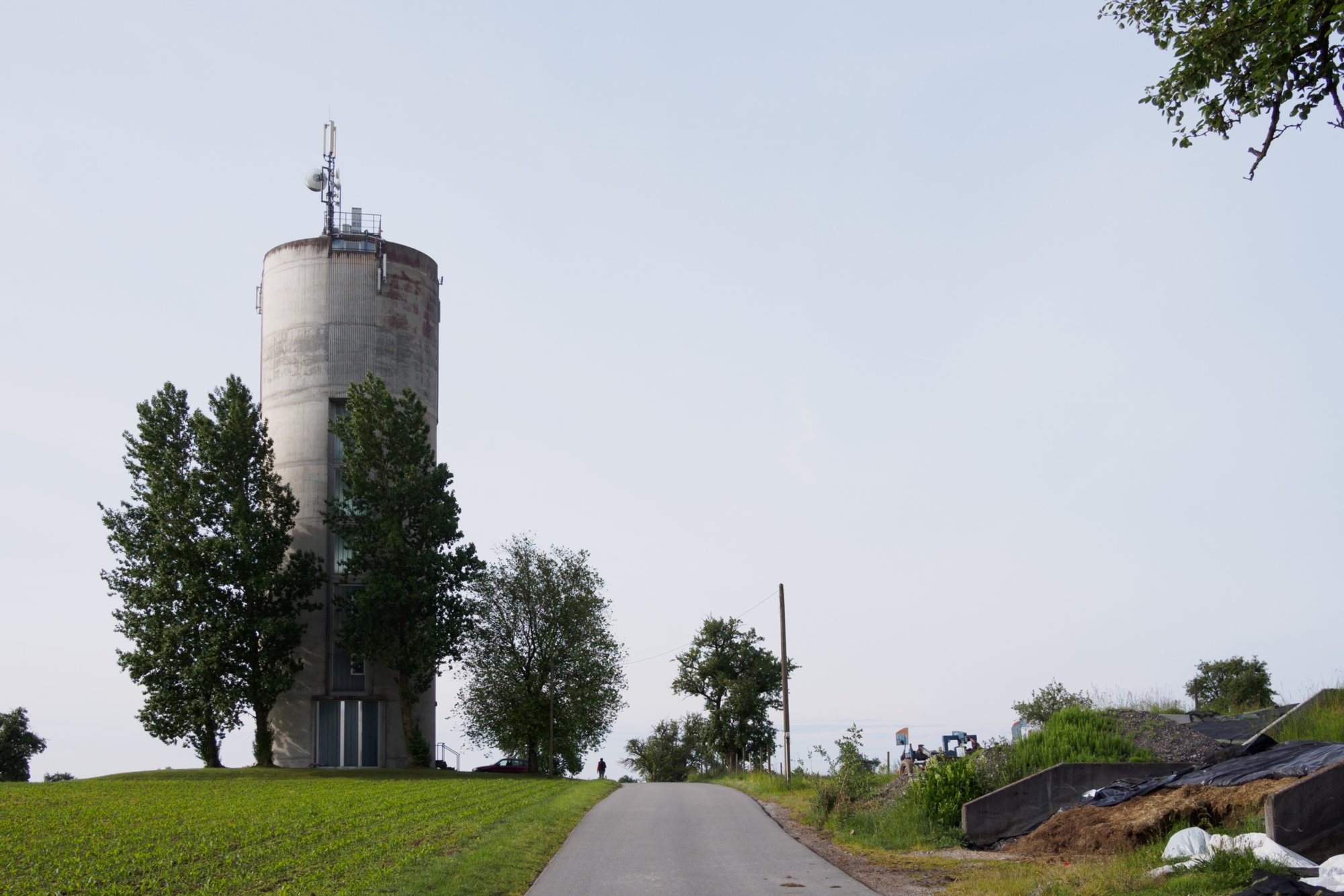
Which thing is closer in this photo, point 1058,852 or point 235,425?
point 1058,852

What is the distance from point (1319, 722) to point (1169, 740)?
8.75ft

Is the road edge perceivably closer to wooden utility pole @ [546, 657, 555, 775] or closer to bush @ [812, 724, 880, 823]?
bush @ [812, 724, 880, 823]

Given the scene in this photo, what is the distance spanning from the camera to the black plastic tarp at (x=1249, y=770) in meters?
15.4

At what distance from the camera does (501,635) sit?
194ft

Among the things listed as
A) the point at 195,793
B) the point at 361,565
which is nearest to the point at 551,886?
the point at 195,793

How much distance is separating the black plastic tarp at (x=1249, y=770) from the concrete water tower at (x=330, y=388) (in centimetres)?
3859

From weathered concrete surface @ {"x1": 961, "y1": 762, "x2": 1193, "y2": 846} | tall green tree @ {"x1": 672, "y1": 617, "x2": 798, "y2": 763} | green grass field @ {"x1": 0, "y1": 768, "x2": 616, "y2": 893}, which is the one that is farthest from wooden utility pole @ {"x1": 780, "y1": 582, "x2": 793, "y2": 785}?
tall green tree @ {"x1": 672, "y1": 617, "x2": 798, "y2": 763}

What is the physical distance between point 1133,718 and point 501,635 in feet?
136

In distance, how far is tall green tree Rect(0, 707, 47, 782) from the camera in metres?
55.4

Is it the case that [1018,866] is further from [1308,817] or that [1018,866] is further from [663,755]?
[663,755]

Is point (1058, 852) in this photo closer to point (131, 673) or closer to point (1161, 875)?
point (1161, 875)

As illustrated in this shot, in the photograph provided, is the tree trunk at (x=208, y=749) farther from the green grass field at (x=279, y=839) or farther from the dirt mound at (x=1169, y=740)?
the dirt mound at (x=1169, y=740)

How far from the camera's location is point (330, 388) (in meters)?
52.8

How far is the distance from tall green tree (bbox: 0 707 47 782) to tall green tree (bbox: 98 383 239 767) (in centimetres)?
1497
